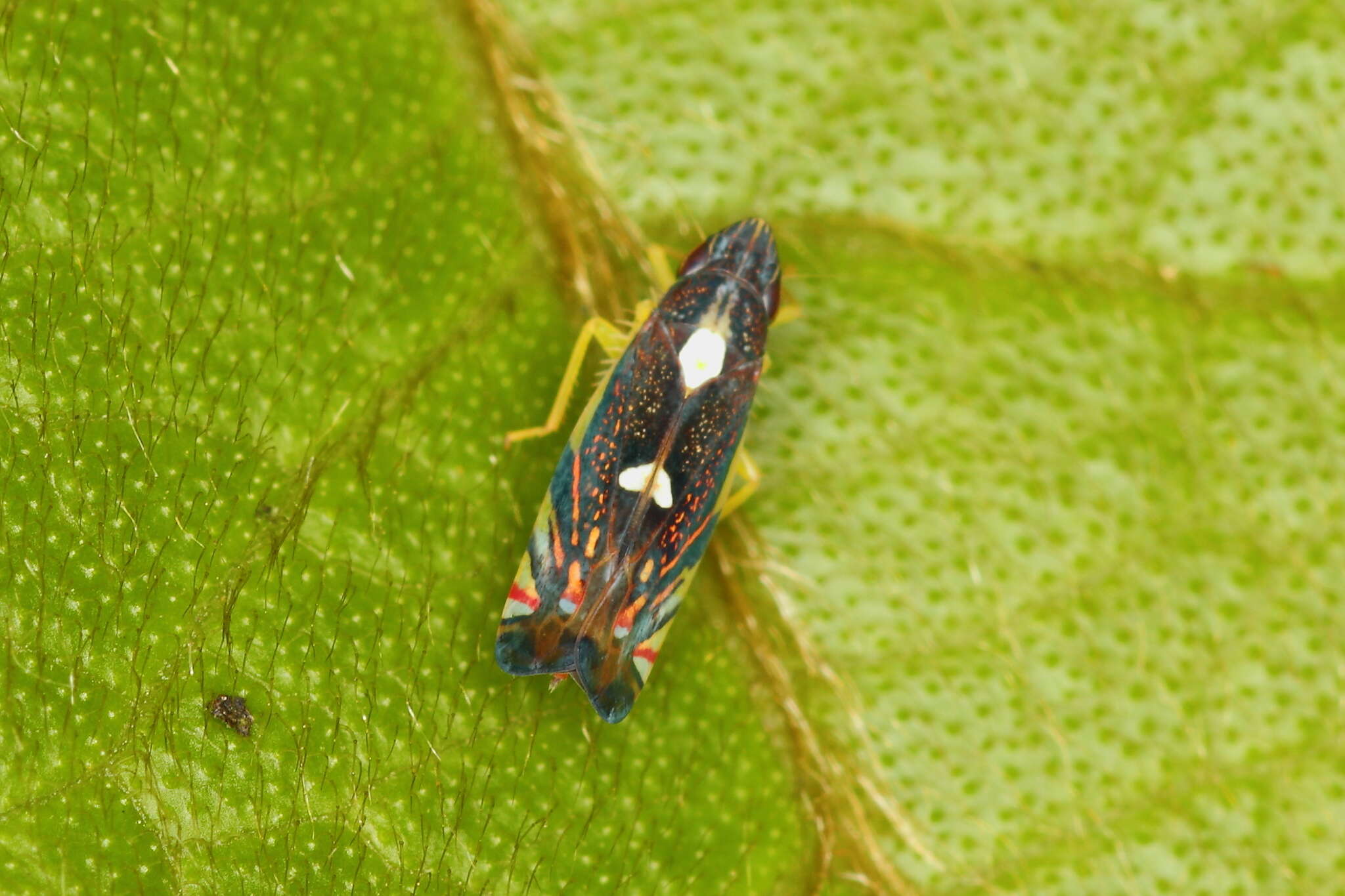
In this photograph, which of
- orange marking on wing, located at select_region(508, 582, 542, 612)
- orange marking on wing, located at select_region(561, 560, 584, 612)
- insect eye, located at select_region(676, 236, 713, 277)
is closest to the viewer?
orange marking on wing, located at select_region(508, 582, 542, 612)

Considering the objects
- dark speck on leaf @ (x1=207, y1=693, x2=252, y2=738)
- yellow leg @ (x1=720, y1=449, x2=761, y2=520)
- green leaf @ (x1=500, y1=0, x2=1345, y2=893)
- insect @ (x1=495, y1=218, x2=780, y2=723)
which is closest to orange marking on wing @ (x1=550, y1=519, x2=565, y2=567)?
insect @ (x1=495, y1=218, x2=780, y2=723)

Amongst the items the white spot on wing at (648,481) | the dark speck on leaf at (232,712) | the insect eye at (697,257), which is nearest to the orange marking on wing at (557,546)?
the white spot on wing at (648,481)

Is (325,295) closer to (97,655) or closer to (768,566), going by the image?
(97,655)

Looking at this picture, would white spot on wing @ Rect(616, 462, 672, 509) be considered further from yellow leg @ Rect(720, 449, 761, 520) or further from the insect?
yellow leg @ Rect(720, 449, 761, 520)

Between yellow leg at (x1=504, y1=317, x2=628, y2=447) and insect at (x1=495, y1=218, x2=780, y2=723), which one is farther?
yellow leg at (x1=504, y1=317, x2=628, y2=447)

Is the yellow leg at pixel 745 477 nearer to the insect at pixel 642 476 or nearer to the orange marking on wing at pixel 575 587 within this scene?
the insect at pixel 642 476

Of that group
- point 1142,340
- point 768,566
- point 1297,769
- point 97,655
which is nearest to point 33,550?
point 97,655

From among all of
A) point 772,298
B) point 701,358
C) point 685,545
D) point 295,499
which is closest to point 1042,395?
point 772,298

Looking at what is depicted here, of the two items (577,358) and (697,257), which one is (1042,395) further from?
(577,358)
